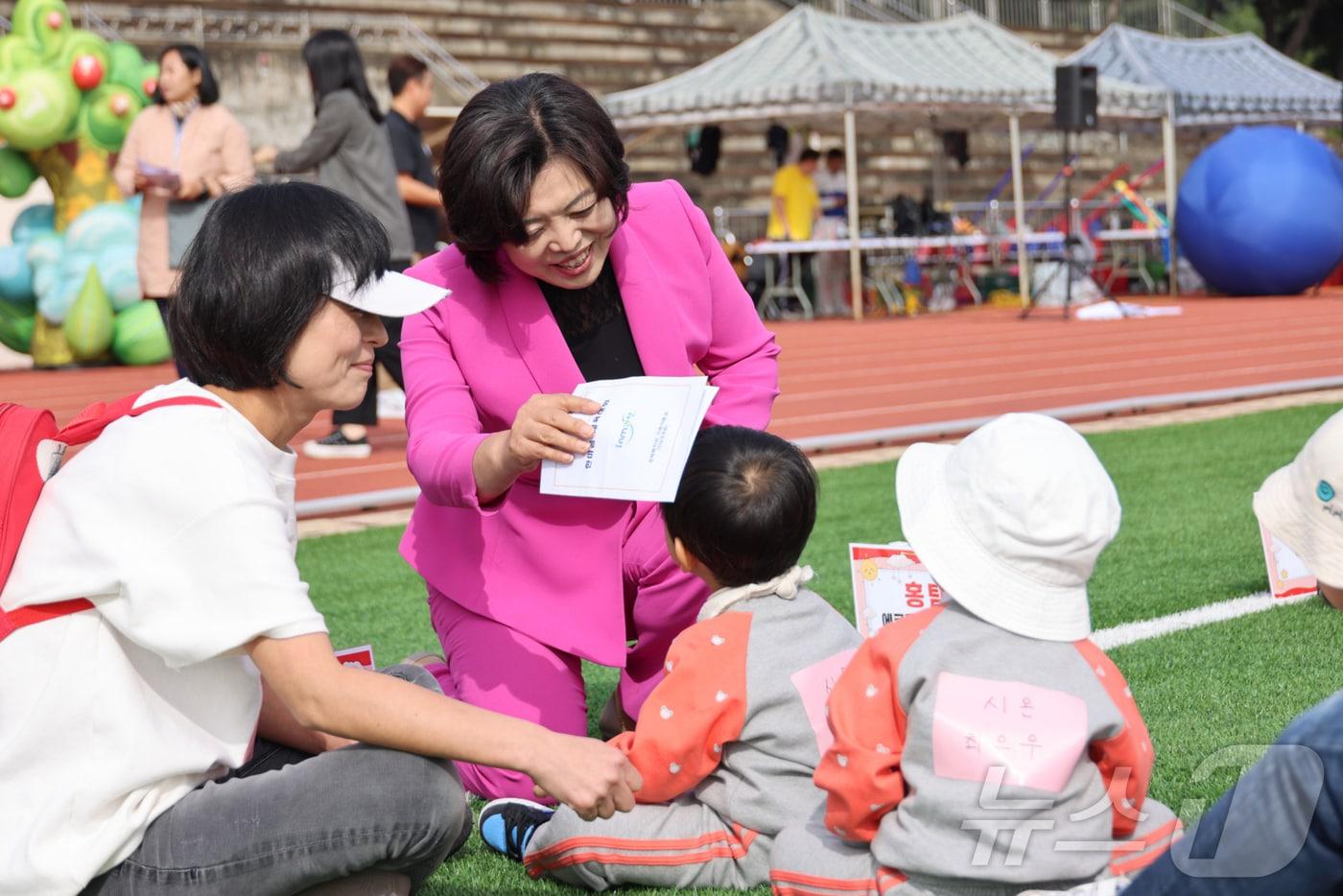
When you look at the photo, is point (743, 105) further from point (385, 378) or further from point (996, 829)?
point (996, 829)

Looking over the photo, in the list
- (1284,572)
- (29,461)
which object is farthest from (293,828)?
(1284,572)

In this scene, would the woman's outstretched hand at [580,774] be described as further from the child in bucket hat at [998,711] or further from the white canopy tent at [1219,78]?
the white canopy tent at [1219,78]

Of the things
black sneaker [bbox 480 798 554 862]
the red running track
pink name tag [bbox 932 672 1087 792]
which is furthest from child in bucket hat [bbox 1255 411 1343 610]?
the red running track

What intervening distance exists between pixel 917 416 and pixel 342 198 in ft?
21.2

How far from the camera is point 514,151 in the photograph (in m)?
2.98

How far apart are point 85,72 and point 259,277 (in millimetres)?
11877

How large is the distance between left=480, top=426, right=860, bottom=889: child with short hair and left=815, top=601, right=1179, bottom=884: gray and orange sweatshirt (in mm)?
280

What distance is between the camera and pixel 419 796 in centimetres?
222

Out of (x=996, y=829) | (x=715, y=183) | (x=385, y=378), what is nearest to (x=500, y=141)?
(x=996, y=829)

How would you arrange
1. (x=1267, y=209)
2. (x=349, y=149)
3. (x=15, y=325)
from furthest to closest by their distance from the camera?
(x=1267, y=209) < (x=15, y=325) < (x=349, y=149)

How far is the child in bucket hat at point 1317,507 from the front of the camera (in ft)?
8.11

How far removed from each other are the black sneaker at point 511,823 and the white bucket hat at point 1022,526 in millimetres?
952

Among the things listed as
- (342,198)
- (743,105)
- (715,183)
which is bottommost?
(715,183)

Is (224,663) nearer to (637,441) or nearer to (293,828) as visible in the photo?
(293,828)
